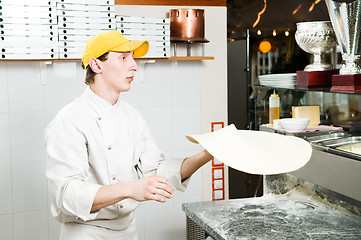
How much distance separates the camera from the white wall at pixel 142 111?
3.30 metres

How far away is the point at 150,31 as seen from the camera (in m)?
3.36

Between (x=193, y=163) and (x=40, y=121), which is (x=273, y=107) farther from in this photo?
(x=40, y=121)

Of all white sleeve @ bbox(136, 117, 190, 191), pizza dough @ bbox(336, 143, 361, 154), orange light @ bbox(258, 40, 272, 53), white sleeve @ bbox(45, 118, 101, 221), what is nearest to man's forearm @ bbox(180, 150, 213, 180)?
white sleeve @ bbox(136, 117, 190, 191)

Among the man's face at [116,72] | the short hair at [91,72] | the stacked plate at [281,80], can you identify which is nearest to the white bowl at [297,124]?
the stacked plate at [281,80]

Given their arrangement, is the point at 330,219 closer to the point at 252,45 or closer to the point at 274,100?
the point at 274,100

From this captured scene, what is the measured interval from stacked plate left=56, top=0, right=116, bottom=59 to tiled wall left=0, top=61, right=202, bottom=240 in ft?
0.73

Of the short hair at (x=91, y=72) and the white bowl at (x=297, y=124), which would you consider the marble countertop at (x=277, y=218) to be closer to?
the white bowl at (x=297, y=124)

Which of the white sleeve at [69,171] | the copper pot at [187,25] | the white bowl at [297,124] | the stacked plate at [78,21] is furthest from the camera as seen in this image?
the copper pot at [187,25]

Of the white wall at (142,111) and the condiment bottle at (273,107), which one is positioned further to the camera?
the white wall at (142,111)

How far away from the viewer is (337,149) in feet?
7.52

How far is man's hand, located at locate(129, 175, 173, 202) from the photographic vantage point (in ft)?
5.68

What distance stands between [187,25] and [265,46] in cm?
201

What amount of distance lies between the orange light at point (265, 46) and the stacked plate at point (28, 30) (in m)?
2.67

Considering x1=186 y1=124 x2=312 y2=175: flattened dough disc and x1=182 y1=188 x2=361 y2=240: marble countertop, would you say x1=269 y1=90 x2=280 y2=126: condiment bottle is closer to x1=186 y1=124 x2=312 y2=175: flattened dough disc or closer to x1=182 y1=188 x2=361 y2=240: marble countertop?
x1=182 y1=188 x2=361 y2=240: marble countertop
